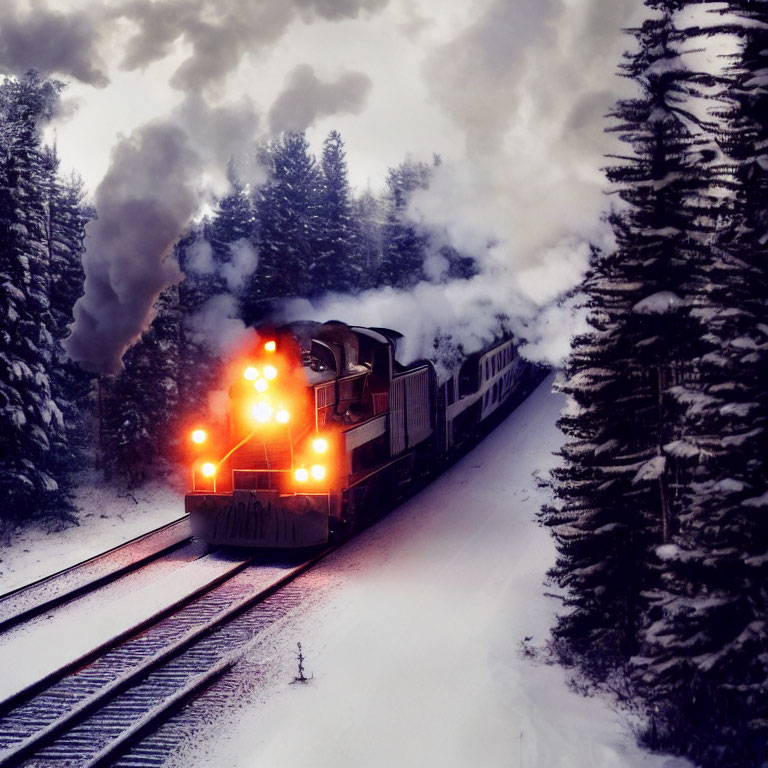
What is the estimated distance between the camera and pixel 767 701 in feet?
22.7

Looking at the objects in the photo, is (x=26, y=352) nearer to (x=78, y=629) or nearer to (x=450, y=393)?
(x=78, y=629)

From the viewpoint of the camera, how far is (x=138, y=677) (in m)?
9.59

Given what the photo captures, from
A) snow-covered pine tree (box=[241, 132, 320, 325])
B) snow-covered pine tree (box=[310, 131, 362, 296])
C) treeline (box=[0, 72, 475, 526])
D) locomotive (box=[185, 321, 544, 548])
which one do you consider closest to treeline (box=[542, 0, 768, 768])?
locomotive (box=[185, 321, 544, 548])

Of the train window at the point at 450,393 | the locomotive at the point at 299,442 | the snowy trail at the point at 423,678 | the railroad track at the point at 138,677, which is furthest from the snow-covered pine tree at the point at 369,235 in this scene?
the railroad track at the point at 138,677

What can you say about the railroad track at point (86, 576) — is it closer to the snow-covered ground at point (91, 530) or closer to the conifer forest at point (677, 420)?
the snow-covered ground at point (91, 530)

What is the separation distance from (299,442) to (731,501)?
9.06 meters

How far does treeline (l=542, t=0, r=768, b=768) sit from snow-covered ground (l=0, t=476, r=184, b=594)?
11.6 m

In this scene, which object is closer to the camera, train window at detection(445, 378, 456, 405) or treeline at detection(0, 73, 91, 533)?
treeline at detection(0, 73, 91, 533)

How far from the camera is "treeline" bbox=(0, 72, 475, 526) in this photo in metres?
17.9

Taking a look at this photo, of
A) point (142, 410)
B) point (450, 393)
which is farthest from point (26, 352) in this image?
point (450, 393)

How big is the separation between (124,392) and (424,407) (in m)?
10.6

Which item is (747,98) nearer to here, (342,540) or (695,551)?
(695,551)

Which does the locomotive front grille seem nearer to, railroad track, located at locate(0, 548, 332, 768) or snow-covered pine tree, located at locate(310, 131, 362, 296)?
railroad track, located at locate(0, 548, 332, 768)

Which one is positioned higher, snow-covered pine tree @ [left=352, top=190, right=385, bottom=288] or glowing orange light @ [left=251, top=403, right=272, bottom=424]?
snow-covered pine tree @ [left=352, top=190, right=385, bottom=288]
